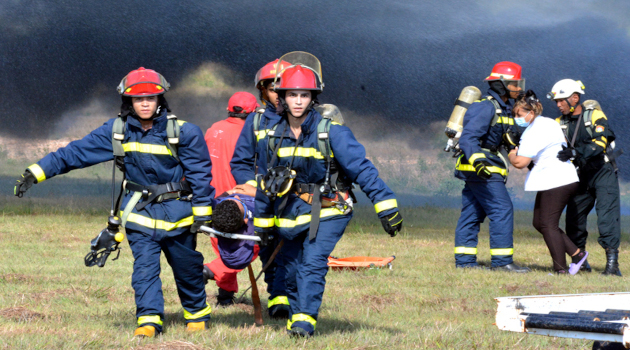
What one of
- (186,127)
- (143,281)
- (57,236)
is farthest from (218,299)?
(57,236)

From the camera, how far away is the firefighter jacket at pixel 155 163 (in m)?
5.04

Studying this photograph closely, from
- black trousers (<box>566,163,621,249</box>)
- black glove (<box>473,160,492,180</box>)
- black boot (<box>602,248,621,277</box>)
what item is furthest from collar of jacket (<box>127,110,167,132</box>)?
black boot (<box>602,248,621,277</box>)

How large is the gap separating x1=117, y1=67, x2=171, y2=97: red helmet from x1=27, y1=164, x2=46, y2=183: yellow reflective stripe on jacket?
0.76m

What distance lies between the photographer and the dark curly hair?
4969 mm

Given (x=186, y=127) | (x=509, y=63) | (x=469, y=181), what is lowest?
(x=469, y=181)

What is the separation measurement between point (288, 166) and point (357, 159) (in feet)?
1.61

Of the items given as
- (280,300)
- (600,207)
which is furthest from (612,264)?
(280,300)

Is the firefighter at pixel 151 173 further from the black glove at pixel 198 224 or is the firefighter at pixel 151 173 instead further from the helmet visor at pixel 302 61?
the helmet visor at pixel 302 61

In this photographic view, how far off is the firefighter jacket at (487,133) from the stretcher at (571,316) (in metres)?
4.68

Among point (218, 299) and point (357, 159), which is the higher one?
point (357, 159)

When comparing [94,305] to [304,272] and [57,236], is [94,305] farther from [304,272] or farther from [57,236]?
[57,236]

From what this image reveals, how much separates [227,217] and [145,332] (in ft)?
3.12

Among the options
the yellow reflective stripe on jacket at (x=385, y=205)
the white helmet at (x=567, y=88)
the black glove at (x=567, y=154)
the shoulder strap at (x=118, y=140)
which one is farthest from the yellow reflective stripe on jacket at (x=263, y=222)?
the white helmet at (x=567, y=88)

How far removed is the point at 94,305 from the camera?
6215mm
